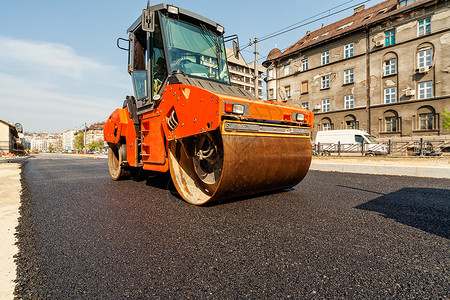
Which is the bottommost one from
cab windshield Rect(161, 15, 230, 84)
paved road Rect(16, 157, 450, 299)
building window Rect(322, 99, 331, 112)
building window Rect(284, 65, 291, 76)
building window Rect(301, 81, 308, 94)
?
paved road Rect(16, 157, 450, 299)

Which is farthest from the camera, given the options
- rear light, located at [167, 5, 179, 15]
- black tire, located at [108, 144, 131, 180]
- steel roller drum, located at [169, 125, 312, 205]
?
black tire, located at [108, 144, 131, 180]

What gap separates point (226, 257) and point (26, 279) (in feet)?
4.48

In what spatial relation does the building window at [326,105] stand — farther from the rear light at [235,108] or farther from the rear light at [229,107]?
the rear light at [229,107]

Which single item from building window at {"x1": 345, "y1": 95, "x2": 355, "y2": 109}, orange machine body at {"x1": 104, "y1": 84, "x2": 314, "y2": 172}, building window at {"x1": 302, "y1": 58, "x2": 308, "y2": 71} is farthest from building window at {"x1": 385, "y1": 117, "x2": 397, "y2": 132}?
orange machine body at {"x1": 104, "y1": 84, "x2": 314, "y2": 172}

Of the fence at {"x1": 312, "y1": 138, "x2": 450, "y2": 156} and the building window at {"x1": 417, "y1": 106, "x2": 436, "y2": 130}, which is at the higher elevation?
the building window at {"x1": 417, "y1": 106, "x2": 436, "y2": 130}

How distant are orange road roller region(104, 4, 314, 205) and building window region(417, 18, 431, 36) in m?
24.3

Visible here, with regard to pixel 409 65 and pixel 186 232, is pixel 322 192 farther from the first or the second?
pixel 409 65

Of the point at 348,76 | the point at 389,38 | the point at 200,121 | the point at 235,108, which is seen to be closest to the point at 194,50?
the point at 200,121

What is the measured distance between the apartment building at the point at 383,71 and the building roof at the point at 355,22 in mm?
84

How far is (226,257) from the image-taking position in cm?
190

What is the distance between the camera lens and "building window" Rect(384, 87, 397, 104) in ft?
72.5

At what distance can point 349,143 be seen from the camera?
61.6 ft

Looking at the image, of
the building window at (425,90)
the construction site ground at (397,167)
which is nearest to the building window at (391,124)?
the building window at (425,90)

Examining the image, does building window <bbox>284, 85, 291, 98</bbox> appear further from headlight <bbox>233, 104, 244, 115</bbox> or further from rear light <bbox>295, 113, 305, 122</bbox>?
headlight <bbox>233, 104, 244, 115</bbox>
